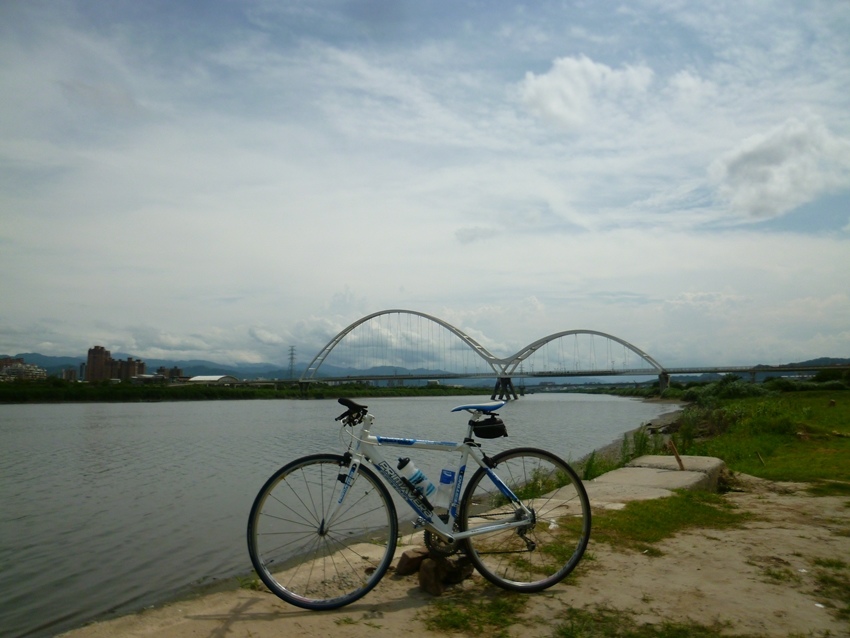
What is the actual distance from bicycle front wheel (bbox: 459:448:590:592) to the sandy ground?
157 millimetres

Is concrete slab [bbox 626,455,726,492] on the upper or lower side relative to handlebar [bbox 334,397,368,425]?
lower

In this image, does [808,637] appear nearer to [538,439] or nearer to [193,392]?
[538,439]

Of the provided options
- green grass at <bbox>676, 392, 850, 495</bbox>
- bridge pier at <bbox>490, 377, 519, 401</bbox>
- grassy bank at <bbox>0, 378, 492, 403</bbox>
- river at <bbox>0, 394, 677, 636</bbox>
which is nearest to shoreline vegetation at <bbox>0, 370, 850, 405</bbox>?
grassy bank at <bbox>0, 378, 492, 403</bbox>

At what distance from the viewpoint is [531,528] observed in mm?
4445

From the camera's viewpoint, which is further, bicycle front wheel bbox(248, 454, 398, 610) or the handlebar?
the handlebar

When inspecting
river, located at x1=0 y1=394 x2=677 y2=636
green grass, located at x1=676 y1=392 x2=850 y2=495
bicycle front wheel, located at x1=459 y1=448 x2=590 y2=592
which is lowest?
river, located at x1=0 y1=394 x2=677 y2=636

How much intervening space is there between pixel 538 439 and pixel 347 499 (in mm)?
21334

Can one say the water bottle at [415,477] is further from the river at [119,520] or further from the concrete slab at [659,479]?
the concrete slab at [659,479]

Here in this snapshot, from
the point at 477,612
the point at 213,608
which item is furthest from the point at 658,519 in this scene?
the point at 213,608

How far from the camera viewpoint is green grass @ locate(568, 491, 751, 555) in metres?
5.35

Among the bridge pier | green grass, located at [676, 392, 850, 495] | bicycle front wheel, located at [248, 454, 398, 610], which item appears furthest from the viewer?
the bridge pier

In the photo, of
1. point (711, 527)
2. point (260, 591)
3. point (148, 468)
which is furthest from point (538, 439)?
point (260, 591)

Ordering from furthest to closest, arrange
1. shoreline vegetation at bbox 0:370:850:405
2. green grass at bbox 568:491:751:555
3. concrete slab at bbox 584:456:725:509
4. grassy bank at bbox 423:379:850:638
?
shoreline vegetation at bbox 0:370:850:405 < concrete slab at bbox 584:456:725:509 < green grass at bbox 568:491:751:555 < grassy bank at bbox 423:379:850:638

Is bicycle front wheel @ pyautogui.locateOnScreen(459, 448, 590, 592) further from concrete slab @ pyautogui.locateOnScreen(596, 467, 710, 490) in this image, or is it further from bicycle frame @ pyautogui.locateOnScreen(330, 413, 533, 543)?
concrete slab @ pyautogui.locateOnScreen(596, 467, 710, 490)
